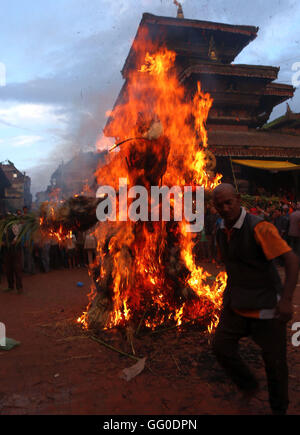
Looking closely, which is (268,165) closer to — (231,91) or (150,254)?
(231,91)

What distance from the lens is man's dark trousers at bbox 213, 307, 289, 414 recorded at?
253cm

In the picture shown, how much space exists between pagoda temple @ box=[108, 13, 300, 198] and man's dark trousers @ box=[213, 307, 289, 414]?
11.3 metres

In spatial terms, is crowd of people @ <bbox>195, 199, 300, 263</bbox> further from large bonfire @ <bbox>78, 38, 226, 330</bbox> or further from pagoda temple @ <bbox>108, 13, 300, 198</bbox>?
large bonfire @ <bbox>78, 38, 226, 330</bbox>

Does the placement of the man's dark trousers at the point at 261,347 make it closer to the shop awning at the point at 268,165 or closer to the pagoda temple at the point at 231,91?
the shop awning at the point at 268,165

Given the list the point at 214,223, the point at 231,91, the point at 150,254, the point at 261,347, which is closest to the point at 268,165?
the point at 214,223

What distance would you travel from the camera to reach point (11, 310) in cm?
668

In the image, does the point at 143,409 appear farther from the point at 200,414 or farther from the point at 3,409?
the point at 3,409

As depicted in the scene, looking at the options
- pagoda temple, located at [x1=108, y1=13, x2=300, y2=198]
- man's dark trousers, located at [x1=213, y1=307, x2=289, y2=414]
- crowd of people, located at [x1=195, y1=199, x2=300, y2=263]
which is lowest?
man's dark trousers, located at [x1=213, y1=307, x2=289, y2=414]

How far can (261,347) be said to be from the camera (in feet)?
8.59

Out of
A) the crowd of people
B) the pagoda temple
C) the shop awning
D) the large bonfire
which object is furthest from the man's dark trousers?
the pagoda temple

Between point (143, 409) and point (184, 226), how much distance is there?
302cm

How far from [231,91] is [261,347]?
15.8 meters

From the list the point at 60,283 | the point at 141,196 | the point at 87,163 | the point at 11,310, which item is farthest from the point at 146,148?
the point at 87,163

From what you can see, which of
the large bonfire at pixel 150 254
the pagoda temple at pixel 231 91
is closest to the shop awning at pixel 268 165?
the pagoda temple at pixel 231 91
